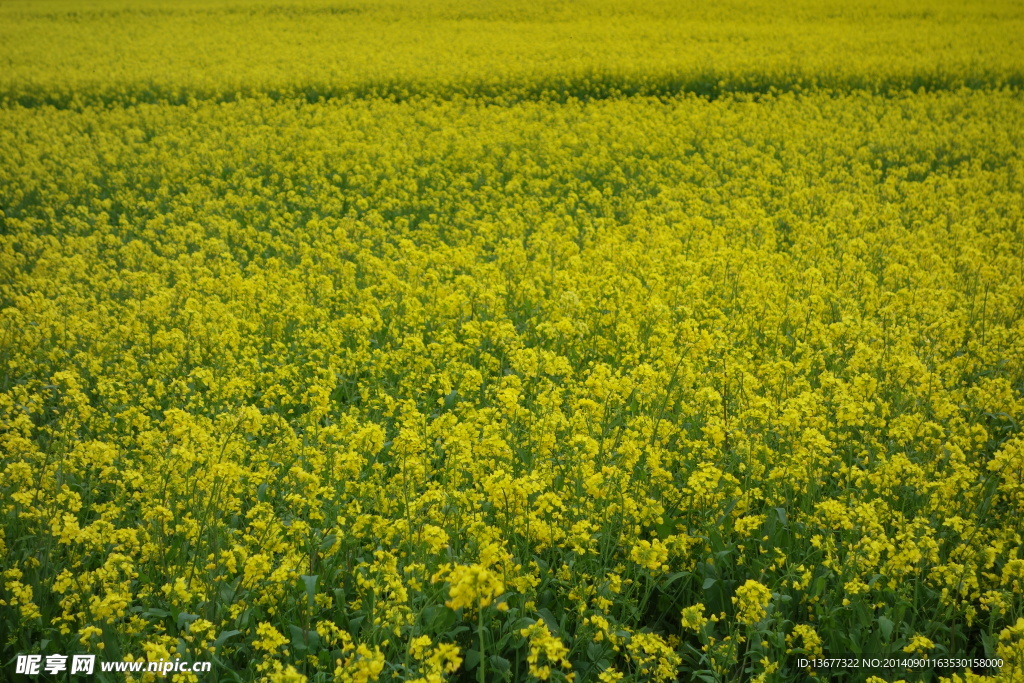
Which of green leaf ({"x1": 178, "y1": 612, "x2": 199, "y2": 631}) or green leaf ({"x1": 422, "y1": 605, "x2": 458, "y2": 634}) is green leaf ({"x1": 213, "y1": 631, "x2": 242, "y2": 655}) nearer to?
green leaf ({"x1": 178, "y1": 612, "x2": 199, "y2": 631})

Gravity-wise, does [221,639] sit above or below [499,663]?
above

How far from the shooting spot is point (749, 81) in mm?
17484

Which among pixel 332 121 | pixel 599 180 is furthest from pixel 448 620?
pixel 332 121

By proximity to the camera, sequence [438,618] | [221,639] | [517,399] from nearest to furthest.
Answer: [221,639] → [438,618] → [517,399]

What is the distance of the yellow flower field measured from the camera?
3219 millimetres

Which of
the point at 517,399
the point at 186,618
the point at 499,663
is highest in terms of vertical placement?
the point at 517,399

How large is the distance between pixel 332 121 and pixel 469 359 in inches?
400

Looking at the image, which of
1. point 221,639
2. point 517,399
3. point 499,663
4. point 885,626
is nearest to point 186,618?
point 221,639

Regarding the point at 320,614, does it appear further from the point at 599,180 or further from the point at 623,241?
the point at 599,180

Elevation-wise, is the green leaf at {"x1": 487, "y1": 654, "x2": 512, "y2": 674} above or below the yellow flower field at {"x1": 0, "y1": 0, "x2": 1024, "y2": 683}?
below

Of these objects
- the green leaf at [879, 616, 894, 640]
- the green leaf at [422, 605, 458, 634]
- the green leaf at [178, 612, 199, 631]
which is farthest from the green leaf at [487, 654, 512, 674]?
the green leaf at [879, 616, 894, 640]

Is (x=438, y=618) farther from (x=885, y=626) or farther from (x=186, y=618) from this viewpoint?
(x=885, y=626)

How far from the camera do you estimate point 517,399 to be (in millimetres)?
4621

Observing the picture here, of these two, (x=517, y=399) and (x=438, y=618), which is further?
(x=517, y=399)
